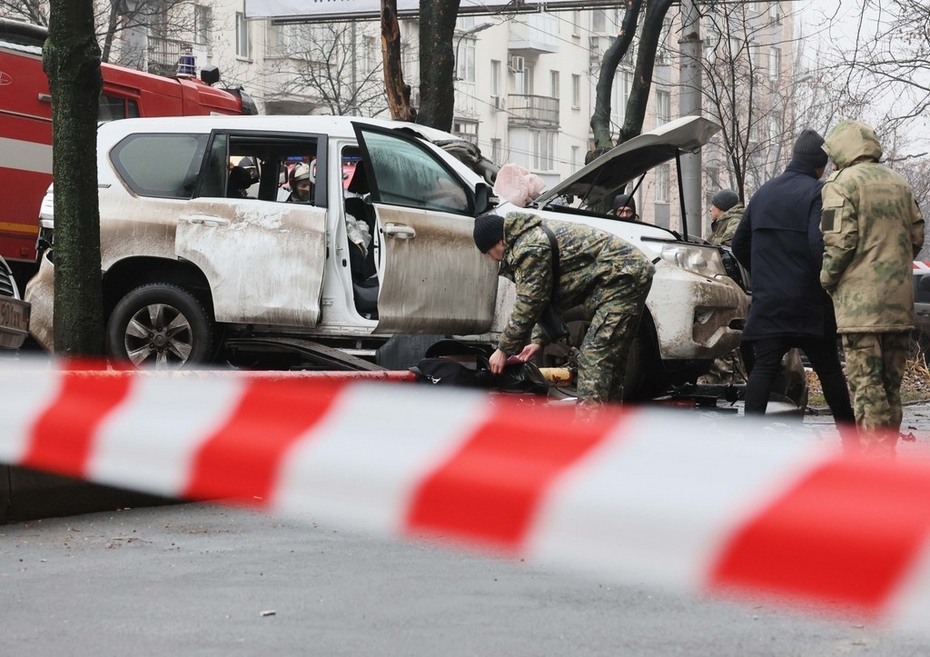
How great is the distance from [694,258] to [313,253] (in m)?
2.45

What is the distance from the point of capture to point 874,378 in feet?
22.7

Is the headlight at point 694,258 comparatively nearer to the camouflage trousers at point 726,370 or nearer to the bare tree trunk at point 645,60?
the camouflage trousers at point 726,370

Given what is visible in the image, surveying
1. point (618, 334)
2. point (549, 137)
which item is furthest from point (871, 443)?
point (549, 137)

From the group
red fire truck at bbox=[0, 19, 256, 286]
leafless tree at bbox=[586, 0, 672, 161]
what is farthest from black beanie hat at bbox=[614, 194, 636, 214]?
leafless tree at bbox=[586, 0, 672, 161]

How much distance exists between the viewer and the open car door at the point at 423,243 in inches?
348

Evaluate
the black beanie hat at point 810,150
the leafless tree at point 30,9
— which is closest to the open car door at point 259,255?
the black beanie hat at point 810,150

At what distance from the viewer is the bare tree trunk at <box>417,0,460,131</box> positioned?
1348 cm

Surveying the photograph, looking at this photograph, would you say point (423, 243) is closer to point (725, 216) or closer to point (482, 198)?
point (482, 198)

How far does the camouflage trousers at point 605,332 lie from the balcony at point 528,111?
174ft

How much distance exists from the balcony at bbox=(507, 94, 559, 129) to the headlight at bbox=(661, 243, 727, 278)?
51457 millimetres

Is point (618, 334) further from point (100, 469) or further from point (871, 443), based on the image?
point (100, 469)

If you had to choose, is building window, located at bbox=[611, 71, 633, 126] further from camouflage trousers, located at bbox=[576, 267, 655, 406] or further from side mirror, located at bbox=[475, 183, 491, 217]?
camouflage trousers, located at bbox=[576, 267, 655, 406]

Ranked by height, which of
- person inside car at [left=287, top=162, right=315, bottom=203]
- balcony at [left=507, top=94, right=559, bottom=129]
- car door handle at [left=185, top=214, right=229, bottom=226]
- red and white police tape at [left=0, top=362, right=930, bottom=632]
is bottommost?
red and white police tape at [left=0, top=362, right=930, bottom=632]

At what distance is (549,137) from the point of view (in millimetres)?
62344
